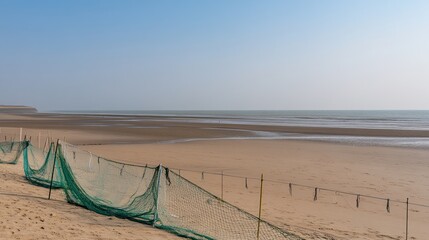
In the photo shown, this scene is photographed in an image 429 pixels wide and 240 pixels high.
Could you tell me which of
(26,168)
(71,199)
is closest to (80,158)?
(26,168)

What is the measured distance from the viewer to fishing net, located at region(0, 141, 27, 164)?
17.5m

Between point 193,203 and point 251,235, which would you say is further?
point 193,203

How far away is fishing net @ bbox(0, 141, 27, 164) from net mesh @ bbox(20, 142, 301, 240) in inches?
150

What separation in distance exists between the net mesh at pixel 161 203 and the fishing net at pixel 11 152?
3.82 metres

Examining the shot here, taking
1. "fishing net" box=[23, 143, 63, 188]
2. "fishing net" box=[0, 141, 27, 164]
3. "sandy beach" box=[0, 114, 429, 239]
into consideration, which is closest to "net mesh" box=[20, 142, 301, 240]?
"fishing net" box=[23, 143, 63, 188]

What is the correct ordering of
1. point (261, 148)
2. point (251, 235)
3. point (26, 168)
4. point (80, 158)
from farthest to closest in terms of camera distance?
point (261, 148) < point (80, 158) < point (26, 168) < point (251, 235)

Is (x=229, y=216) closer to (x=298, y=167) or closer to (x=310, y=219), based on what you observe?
(x=310, y=219)

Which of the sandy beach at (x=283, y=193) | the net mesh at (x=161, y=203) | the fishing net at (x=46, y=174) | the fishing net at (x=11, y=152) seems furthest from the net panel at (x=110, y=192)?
the fishing net at (x=11, y=152)

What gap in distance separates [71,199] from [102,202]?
0.98 m

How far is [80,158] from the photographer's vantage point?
19391 millimetres

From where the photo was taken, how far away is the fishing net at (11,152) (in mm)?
17500

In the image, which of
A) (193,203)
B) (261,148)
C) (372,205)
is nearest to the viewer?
(193,203)

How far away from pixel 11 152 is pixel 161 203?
13324mm

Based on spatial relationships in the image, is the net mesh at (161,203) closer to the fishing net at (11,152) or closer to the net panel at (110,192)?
the net panel at (110,192)
